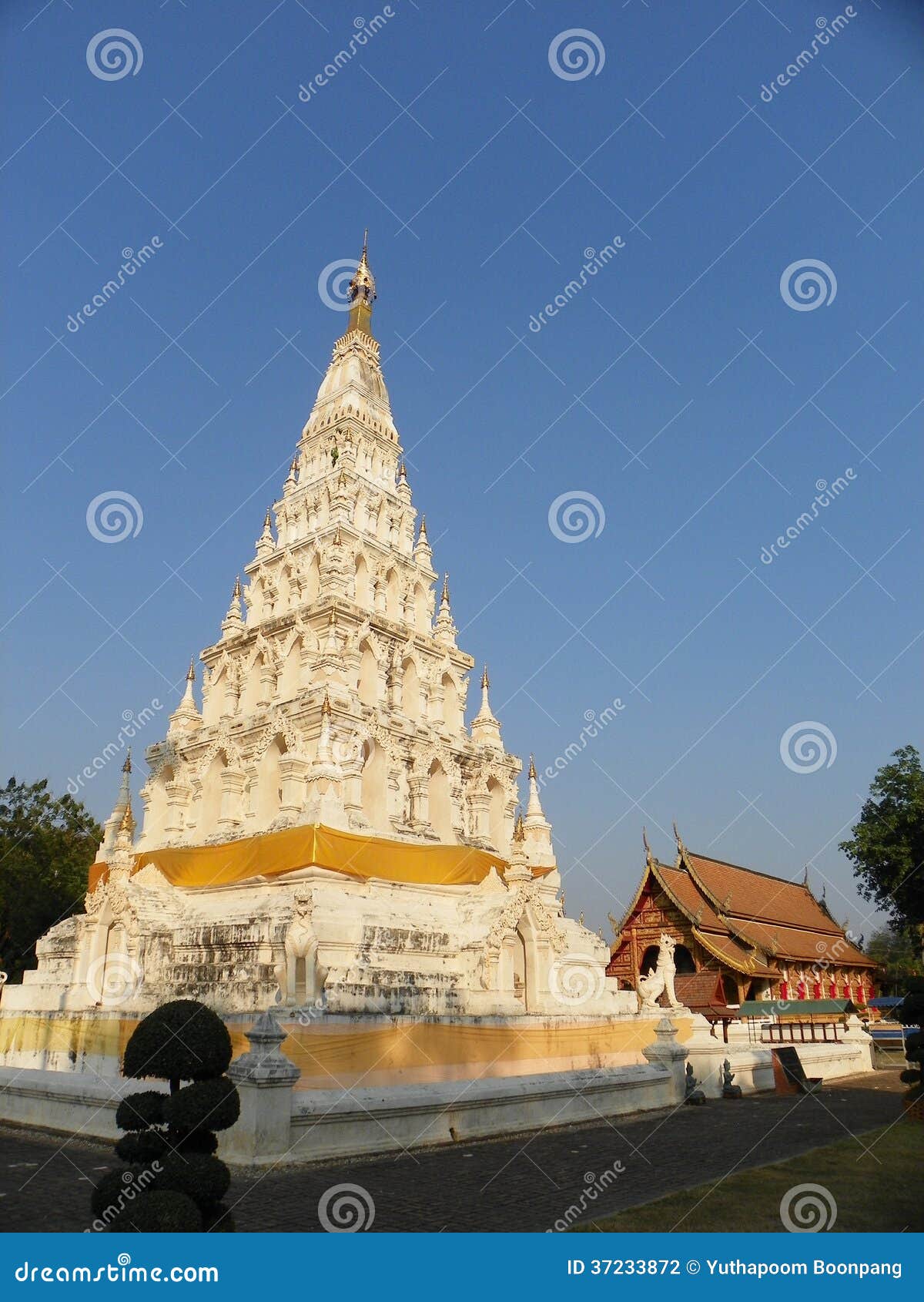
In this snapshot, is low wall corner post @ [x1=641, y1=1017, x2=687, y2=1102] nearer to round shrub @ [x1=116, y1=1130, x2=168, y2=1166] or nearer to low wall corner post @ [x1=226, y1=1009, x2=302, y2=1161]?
low wall corner post @ [x1=226, y1=1009, x2=302, y2=1161]

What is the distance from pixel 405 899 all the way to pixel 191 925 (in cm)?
464

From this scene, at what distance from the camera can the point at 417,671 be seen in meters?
27.7

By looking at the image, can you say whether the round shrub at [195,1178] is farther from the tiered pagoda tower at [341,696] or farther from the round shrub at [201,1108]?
the tiered pagoda tower at [341,696]

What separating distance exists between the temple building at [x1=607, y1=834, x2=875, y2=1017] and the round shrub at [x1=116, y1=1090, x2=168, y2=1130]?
24025 mm

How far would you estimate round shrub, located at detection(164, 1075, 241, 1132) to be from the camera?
724 cm

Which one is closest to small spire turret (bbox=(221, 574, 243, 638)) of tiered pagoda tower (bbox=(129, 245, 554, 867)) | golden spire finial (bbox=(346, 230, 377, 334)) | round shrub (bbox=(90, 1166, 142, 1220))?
tiered pagoda tower (bbox=(129, 245, 554, 867))

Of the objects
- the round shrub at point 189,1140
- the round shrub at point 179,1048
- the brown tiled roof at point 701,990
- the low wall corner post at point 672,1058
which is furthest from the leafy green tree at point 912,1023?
the round shrub at point 189,1140

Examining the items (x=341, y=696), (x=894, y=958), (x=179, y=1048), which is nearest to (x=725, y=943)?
(x=341, y=696)

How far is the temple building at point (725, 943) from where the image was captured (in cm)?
3198

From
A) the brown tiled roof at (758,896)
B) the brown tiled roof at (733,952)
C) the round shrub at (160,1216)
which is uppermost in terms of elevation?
the brown tiled roof at (758,896)

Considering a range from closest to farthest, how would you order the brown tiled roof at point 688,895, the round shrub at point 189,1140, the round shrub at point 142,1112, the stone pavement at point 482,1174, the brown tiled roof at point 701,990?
1. the round shrub at point 189,1140
2. the round shrub at point 142,1112
3. the stone pavement at point 482,1174
4. the brown tiled roof at point 701,990
5. the brown tiled roof at point 688,895

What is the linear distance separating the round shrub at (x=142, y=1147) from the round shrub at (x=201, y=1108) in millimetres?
151
